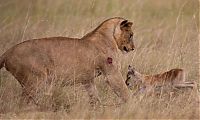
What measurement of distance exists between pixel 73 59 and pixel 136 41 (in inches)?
171

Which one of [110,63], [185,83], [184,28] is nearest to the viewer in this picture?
[110,63]

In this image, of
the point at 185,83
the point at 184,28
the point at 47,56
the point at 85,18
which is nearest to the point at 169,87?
the point at 185,83

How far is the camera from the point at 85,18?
15758 mm

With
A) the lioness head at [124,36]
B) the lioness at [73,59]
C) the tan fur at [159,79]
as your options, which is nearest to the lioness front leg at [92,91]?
the lioness at [73,59]

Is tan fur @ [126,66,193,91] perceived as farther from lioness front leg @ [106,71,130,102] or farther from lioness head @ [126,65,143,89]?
lioness front leg @ [106,71,130,102]

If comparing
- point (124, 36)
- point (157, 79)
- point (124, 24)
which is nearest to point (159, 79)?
point (157, 79)

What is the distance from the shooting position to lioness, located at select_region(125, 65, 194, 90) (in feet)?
30.2

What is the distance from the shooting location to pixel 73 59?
8539 millimetres

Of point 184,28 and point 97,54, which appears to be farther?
point 184,28

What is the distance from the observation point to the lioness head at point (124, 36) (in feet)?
29.6

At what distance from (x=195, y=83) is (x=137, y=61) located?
156 cm

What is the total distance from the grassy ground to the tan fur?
326mm

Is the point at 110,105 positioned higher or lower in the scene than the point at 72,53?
lower

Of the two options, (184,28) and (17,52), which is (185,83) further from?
(184,28)
